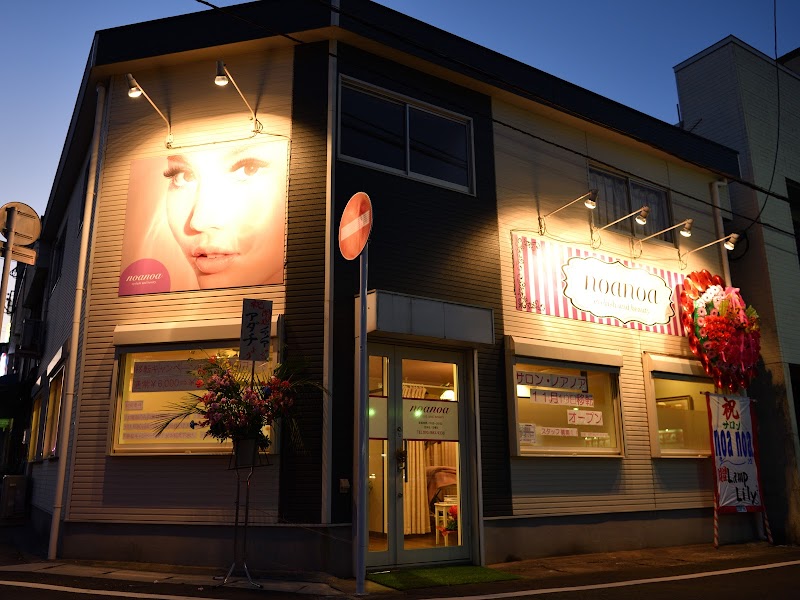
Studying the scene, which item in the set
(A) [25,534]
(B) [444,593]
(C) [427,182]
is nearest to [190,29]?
(C) [427,182]

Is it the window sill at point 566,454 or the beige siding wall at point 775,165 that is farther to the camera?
the beige siding wall at point 775,165

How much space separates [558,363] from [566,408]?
78 cm

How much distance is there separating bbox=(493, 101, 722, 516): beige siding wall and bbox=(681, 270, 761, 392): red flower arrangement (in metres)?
0.39

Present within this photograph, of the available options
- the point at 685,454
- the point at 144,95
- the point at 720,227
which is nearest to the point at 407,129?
the point at 144,95

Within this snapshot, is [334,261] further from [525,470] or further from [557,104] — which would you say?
[557,104]

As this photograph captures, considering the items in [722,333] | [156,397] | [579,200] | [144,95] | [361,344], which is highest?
[144,95]

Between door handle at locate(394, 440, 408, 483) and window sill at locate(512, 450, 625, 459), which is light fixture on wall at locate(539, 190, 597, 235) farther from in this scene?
door handle at locate(394, 440, 408, 483)

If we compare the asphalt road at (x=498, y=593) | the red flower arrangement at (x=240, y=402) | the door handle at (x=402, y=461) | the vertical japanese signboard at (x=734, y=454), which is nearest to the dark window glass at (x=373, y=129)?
the red flower arrangement at (x=240, y=402)

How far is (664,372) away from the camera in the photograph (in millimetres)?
12453

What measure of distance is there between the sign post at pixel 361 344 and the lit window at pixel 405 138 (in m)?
2.18

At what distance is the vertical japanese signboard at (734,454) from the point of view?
1235 cm

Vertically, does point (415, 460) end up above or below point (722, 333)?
below

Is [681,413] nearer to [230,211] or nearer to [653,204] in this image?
[653,204]

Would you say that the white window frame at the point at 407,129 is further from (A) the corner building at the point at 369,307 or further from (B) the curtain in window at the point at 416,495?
(B) the curtain in window at the point at 416,495
